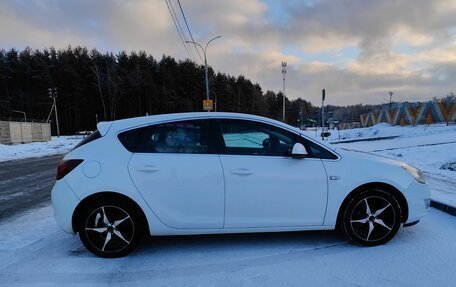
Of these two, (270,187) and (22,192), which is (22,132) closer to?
(22,192)

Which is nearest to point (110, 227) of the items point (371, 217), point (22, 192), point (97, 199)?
point (97, 199)

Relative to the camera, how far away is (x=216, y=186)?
4043 mm

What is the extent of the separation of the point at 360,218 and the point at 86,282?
9.99ft

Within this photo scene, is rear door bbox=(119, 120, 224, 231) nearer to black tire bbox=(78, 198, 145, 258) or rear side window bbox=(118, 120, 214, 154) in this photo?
rear side window bbox=(118, 120, 214, 154)

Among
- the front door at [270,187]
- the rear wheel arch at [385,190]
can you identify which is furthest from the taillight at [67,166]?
the rear wheel arch at [385,190]

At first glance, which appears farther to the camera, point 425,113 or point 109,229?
point 425,113

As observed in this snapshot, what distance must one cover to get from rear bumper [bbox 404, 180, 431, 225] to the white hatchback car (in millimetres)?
12

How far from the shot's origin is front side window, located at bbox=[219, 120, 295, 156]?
4205mm

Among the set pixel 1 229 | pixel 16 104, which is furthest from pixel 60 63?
pixel 1 229

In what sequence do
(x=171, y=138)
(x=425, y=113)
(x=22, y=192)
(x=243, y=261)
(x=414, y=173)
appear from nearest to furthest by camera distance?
(x=243, y=261) < (x=171, y=138) < (x=414, y=173) < (x=22, y=192) < (x=425, y=113)

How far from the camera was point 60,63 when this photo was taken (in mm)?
70625

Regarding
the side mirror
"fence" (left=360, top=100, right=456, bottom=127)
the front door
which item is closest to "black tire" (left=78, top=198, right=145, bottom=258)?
the front door

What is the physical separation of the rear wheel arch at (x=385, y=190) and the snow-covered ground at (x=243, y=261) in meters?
0.37

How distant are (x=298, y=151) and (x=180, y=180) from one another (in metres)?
1.36
